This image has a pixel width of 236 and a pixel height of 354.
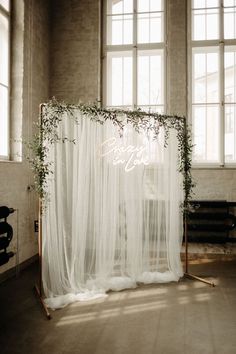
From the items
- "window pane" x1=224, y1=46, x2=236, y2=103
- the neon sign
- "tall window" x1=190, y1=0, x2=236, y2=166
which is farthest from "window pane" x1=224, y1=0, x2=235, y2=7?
the neon sign

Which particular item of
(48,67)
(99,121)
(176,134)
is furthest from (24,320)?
(48,67)

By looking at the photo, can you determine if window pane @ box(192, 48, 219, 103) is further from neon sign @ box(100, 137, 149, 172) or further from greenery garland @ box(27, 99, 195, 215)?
neon sign @ box(100, 137, 149, 172)

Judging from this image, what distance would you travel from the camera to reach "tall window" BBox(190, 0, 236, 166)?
22.7 feet

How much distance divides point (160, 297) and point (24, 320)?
165 cm

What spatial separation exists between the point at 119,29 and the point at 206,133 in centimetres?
277

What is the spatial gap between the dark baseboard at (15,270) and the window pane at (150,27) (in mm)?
4700

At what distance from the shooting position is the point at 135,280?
195 inches

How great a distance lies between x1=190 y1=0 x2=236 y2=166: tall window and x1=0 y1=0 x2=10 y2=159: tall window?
3463 millimetres

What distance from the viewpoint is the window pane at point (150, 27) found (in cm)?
716

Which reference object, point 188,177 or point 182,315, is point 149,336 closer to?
point 182,315

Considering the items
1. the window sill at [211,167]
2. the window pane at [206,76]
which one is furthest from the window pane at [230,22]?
the window sill at [211,167]

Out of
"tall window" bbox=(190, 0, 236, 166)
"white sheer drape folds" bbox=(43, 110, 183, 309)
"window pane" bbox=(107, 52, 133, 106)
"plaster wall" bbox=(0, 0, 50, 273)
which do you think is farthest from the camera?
"window pane" bbox=(107, 52, 133, 106)

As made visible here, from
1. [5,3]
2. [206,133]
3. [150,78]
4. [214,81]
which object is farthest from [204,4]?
[5,3]

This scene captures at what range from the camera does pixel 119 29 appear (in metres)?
7.31
